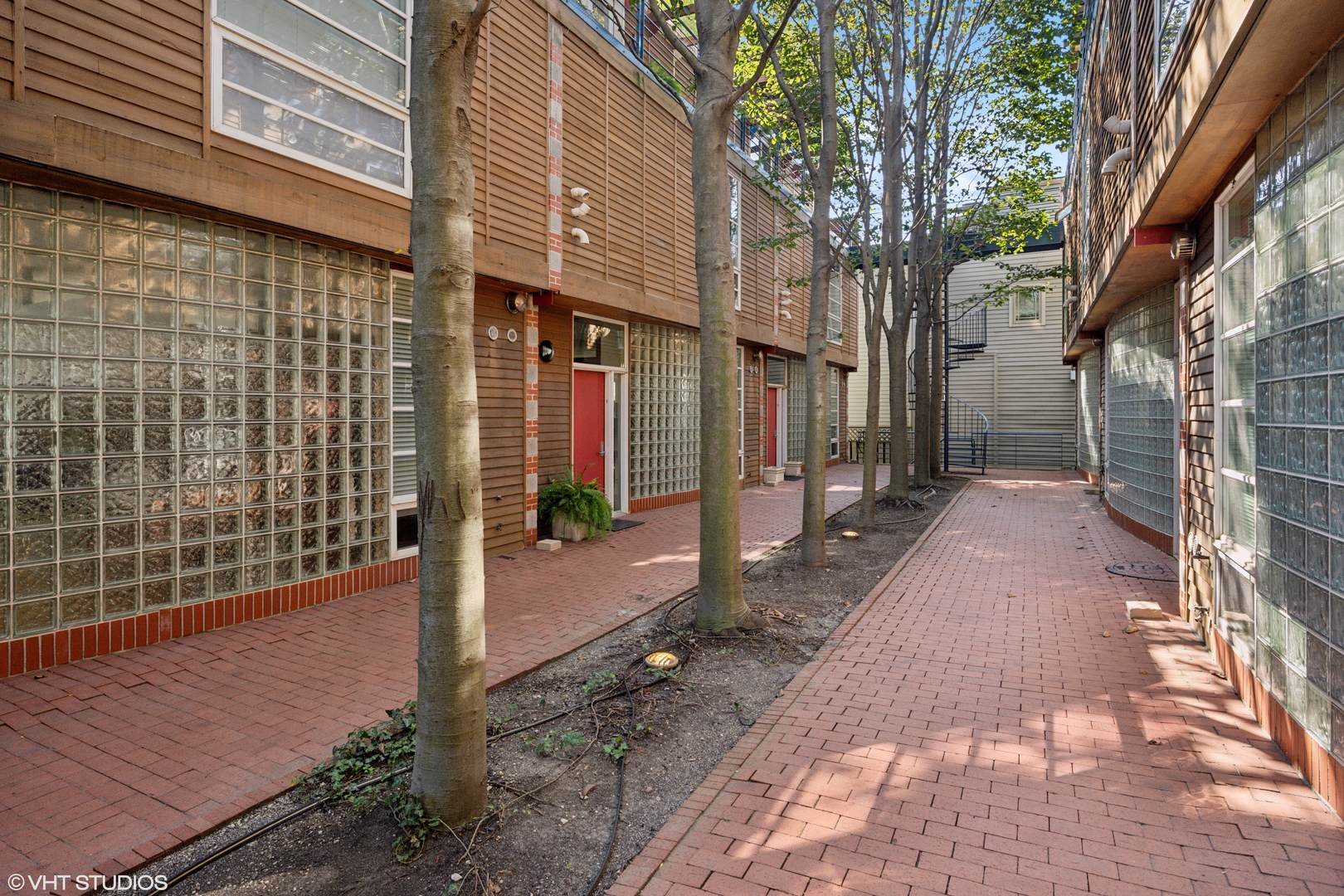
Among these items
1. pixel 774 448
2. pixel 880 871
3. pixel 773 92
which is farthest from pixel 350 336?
pixel 774 448

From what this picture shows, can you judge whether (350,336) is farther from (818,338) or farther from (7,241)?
(818,338)

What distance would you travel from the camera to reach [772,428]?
709 inches

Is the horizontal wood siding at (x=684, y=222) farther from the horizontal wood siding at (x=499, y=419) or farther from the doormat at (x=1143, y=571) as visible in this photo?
the doormat at (x=1143, y=571)

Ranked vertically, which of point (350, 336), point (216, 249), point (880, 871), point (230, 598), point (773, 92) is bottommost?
point (880, 871)

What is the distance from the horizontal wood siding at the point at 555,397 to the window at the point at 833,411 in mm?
12871

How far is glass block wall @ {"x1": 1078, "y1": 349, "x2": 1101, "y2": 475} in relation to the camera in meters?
15.7

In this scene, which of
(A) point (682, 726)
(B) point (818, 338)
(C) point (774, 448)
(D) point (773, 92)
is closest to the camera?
(A) point (682, 726)

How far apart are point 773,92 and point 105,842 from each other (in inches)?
481

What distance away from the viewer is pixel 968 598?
670 centimetres

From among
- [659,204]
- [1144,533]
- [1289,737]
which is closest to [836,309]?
[659,204]

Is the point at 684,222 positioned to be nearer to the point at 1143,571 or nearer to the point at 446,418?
the point at 1143,571

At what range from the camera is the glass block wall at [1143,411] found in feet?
27.7

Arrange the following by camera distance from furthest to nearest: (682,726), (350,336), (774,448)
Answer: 1. (774,448)
2. (350,336)
3. (682,726)

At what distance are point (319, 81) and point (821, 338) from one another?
5.29 m
